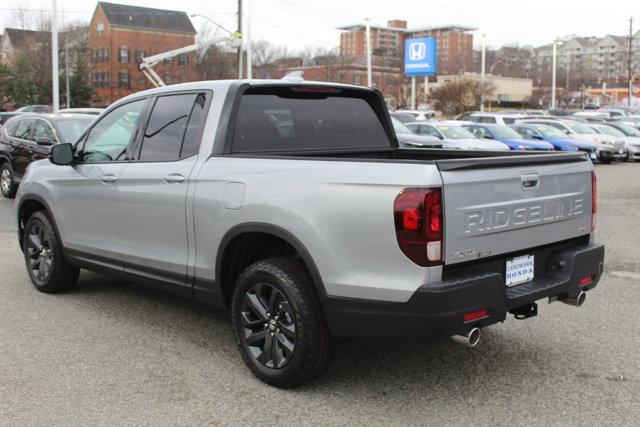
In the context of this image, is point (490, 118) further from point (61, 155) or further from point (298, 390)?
point (298, 390)

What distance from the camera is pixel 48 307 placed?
5.95 m

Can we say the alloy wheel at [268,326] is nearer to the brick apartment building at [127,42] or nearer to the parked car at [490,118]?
the parked car at [490,118]

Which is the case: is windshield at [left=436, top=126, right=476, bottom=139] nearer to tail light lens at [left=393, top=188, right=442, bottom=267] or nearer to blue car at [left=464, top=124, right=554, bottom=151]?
blue car at [left=464, top=124, right=554, bottom=151]

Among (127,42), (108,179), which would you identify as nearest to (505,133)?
(108,179)

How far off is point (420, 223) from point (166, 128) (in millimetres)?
2373

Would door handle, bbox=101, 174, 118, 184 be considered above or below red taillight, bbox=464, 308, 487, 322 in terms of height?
above

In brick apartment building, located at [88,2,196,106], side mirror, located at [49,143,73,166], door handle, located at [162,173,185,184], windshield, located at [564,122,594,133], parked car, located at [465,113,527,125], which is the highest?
brick apartment building, located at [88,2,196,106]

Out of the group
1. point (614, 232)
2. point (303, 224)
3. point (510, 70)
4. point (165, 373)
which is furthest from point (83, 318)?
point (510, 70)

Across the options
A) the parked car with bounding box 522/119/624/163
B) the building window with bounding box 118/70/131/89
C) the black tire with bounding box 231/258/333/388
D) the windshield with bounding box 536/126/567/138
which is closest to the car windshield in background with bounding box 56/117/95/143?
the black tire with bounding box 231/258/333/388

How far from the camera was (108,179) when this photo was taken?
5.38 meters

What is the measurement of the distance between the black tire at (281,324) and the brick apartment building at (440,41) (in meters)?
90.1

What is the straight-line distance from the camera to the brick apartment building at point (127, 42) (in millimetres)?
74500

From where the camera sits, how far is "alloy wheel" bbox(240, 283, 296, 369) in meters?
4.06

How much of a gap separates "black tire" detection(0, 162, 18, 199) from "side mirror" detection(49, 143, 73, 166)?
827cm
